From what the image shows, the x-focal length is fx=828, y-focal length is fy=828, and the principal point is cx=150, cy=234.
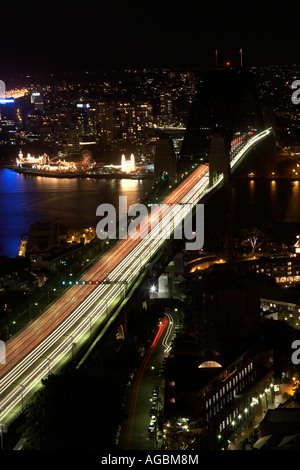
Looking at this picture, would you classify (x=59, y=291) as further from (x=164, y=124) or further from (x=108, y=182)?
(x=164, y=124)

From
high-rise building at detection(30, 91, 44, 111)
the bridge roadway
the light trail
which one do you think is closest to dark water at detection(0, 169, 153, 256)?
the bridge roadway

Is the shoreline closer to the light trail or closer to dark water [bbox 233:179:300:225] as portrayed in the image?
dark water [bbox 233:179:300:225]

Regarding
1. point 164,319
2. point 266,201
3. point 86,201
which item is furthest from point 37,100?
point 164,319

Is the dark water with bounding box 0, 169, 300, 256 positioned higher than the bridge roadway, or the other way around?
the bridge roadway

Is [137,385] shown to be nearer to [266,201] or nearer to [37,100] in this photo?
[266,201]

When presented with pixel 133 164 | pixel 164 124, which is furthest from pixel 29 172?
pixel 164 124

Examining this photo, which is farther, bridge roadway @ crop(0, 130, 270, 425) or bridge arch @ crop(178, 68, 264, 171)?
bridge arch @ crop(178, 68, 264, 171)
